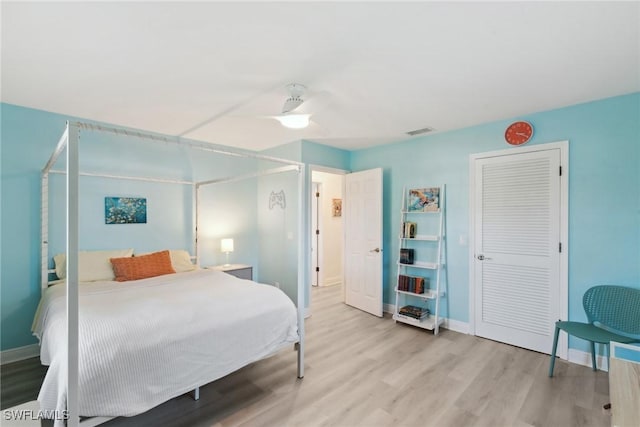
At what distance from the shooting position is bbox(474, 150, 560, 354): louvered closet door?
9.89 ft

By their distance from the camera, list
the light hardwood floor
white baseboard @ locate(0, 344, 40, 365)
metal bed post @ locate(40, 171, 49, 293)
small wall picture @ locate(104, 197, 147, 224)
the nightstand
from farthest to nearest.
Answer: the nightstand
small wall picture @ locate(104, 197, 147, 224)
metal bed post @ locate(40, 171, 49, 293)
white baseboard @ locate(0, 344, 40, 365)
the light hardwood floor

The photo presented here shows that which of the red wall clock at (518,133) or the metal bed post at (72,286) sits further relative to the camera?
the red wall clock at (518,133)

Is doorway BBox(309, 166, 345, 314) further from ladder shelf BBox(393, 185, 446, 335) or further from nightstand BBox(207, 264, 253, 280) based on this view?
ladder shelf BBox(393, 185, 446, 335)

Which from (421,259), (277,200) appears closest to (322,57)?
(277,200)

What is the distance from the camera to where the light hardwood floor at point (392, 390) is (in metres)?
2.06

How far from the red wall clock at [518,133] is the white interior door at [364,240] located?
1599 mm

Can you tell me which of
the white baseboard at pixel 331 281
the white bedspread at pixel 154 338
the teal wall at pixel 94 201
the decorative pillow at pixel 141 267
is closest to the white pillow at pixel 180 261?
the decorative pillow at pixel 141 267

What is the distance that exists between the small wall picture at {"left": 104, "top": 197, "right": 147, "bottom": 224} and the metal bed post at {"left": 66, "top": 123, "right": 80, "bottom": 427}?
7.75 feet

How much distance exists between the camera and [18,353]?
289 centimetres

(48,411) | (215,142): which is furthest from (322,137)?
(48,411)

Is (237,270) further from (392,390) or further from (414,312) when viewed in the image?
(392,390)

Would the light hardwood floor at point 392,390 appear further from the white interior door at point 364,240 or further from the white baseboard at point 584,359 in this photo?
the white interior door at point 364,240

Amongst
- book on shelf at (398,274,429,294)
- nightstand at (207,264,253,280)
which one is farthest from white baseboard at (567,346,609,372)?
nightstand at (207,264,253,280)

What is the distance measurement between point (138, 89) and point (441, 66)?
2489 millimetres
